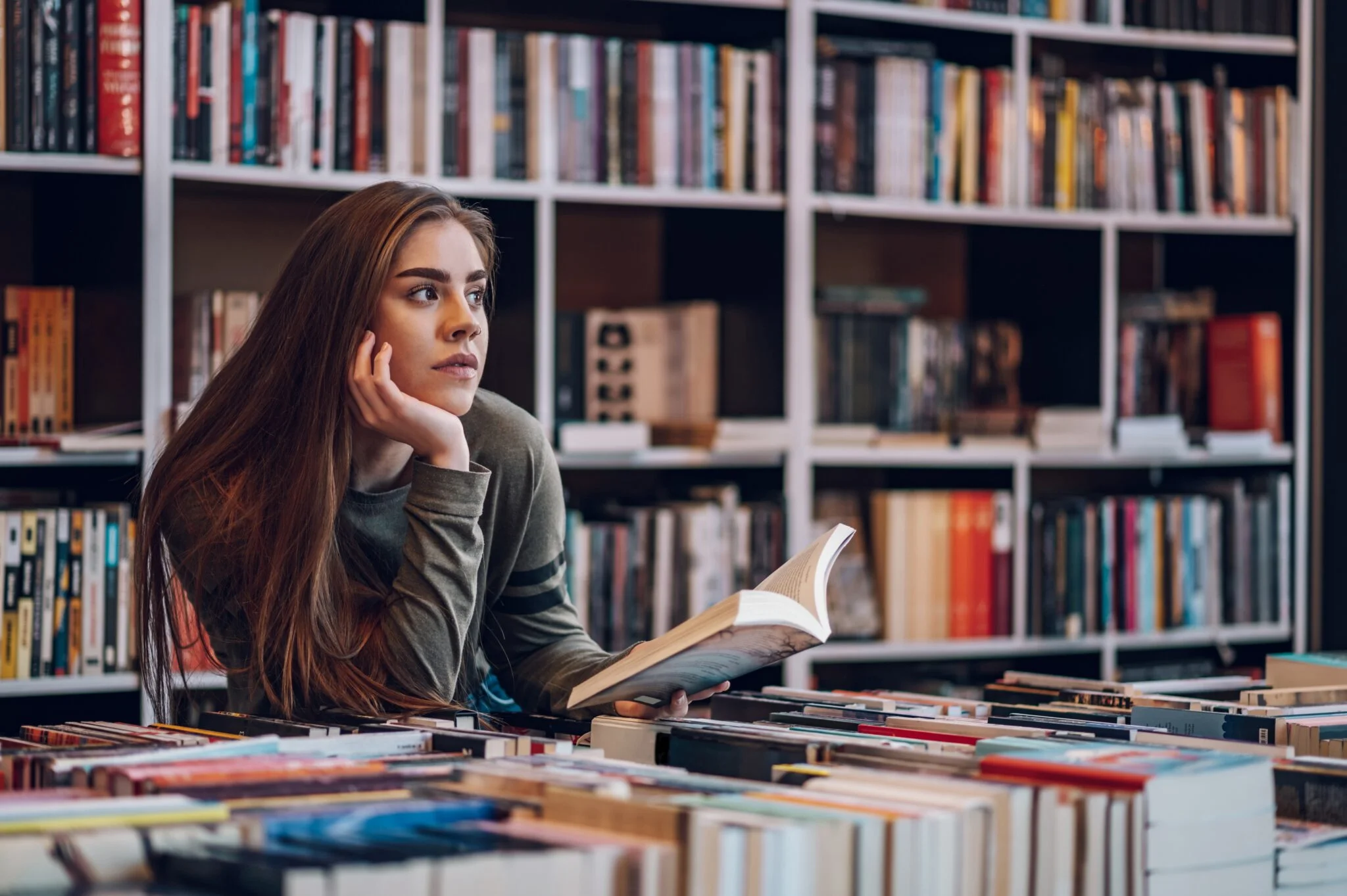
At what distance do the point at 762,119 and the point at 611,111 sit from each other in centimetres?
28

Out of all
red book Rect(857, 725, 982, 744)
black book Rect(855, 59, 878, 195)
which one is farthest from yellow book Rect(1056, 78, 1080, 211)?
red book Rect(857, 725, 982, 744)

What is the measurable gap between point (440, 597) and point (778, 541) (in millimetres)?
1309

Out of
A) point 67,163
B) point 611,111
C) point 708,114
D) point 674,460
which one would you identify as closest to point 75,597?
point 67,163

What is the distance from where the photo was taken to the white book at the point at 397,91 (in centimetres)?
261

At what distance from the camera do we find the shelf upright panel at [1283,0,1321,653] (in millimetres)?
3215

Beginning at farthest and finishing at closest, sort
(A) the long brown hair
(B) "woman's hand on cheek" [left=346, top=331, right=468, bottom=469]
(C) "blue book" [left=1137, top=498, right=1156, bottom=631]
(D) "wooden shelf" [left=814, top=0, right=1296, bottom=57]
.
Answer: (C) "blue book" [left=1137, top=498, right=1156, bottom=631] < (D) "wooden shelf" [left=814, top=0, right=1296, bottom=57] < (B) "woman's hand on cheek" [left=346, top=331, right=468, bottom=469] < (A) the long brown hair

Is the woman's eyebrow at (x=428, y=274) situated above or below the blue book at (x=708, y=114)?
below

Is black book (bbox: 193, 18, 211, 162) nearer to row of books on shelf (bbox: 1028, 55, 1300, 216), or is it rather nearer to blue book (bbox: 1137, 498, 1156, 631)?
row of books on shelf (bbox: 1028, 55, 1300, 216)

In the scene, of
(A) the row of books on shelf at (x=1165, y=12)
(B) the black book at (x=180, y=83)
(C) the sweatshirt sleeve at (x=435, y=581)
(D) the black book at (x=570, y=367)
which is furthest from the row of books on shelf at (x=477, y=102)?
(C) the sweatshirt sleeve at (x=435, y=581)

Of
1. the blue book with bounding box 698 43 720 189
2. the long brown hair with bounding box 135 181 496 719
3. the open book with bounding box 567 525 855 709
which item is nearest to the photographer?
the open book with bounding box 567 525 855 709

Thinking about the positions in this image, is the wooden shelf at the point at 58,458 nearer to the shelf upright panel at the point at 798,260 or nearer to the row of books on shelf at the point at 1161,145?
the shelf upright panel at the point at 798,260

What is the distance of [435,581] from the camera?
1626mm

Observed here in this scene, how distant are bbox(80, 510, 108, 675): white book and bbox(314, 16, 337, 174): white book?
0.65 m

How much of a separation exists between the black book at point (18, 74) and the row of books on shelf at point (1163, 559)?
6.14ft
